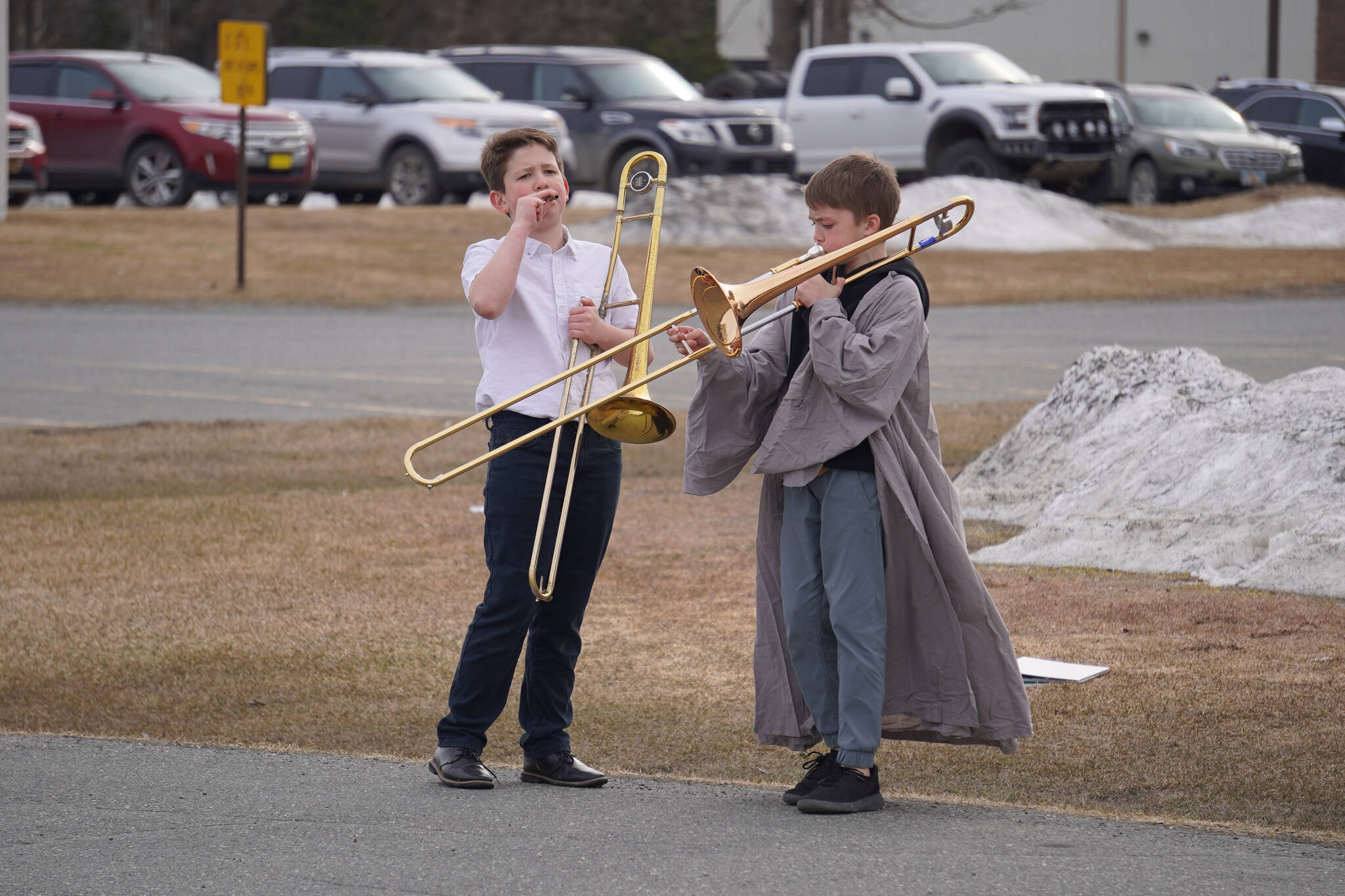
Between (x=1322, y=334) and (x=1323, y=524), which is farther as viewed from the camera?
(x=1322, y=334)

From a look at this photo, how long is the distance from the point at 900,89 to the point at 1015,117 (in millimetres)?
1537

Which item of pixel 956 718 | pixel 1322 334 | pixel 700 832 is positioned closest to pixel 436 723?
pixel 700 832

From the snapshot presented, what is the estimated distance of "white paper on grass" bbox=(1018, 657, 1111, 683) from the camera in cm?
549

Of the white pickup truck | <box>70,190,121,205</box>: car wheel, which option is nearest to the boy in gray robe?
the white pickup truck

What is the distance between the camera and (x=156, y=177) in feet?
75.1

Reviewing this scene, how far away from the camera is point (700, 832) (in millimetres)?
4035

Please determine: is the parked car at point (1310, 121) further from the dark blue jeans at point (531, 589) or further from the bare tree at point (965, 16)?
the dark blue jeans at point (531, 589)

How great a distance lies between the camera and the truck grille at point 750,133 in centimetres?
2345

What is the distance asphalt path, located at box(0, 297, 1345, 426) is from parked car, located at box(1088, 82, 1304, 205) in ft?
24.5

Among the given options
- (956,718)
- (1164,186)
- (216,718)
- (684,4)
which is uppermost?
(684,4)

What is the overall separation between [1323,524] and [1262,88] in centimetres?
2669

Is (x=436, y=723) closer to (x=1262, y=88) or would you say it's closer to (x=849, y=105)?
(x=849, y=105)

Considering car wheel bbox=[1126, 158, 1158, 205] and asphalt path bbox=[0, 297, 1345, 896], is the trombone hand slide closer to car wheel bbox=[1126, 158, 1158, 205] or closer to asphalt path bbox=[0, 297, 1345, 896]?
asphalt path bbox=[0, 297, 1345, 896]

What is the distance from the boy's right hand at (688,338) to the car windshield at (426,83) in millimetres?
19964
